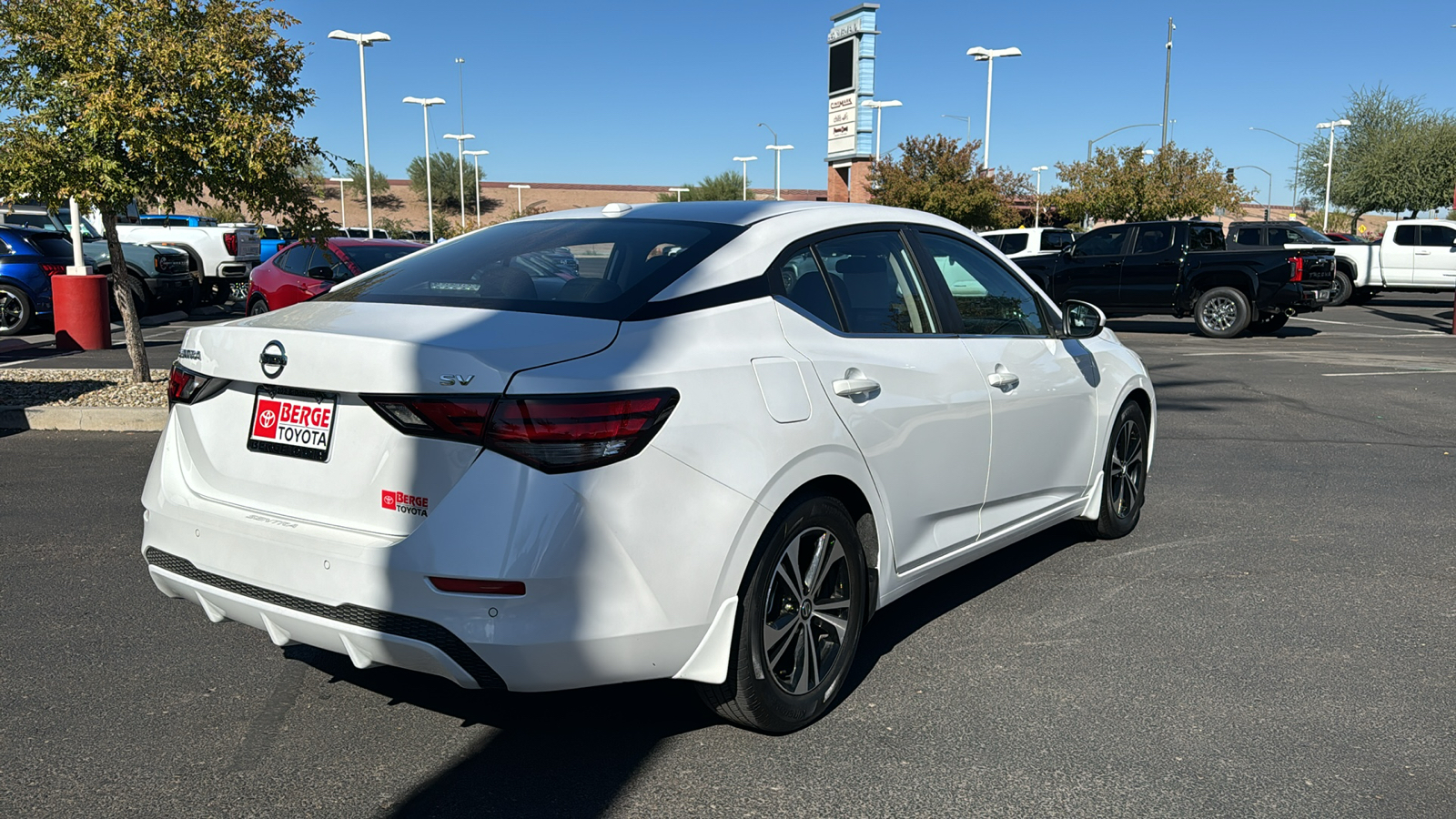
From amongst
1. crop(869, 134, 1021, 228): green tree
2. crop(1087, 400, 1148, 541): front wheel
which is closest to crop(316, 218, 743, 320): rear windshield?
crop(1087, 400, 1148, 541): front wheel

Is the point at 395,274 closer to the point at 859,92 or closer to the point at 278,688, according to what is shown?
the point at 278,688

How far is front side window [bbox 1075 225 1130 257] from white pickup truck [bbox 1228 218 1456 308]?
6.33 meters

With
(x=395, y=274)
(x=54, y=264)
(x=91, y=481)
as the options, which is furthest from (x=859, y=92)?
(x=395, y=274)

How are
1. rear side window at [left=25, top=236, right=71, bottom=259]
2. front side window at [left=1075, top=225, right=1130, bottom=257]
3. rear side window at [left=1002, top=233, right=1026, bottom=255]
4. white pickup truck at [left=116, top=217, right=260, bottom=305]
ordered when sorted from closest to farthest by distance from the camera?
rear side window at [left=25, top=236, right=71, bottom=259] → front side window at [left=1075, top=225, right=1130, bottom=257] → white pickup truck at [left=116, top=217, right=260, bottom=305] → rear side window at [left=1002, top=233, right=1026, bottom=255]

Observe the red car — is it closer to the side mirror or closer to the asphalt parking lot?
the asphalt parking lot

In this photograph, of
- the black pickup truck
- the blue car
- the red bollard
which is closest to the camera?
the red bollard

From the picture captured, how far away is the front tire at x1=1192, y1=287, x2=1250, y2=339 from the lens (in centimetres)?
1844

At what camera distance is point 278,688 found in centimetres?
393

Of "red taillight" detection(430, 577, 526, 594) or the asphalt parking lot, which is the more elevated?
"red taillight" detection(430, 577, 526, 594)

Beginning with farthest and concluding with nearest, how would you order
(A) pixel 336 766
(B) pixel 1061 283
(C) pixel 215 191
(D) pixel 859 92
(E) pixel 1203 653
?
(D) pixel 859 92, (B) pixel 1061 283, (C) pixel 215 191, (E) pixel 1203 653, (A) pixel 336 766

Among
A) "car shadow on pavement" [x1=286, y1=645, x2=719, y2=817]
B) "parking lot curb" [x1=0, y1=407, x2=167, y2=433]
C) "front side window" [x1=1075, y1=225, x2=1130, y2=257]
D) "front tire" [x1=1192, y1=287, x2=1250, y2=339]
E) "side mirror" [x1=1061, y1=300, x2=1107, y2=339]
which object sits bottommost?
"car shadow on pavement" [x1=286, y1=645, x2=719, y2=817]

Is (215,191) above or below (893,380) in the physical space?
above

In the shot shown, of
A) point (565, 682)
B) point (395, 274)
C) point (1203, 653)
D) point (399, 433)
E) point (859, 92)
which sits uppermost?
point (859, 92)

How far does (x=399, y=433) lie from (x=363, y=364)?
0.66 ft
